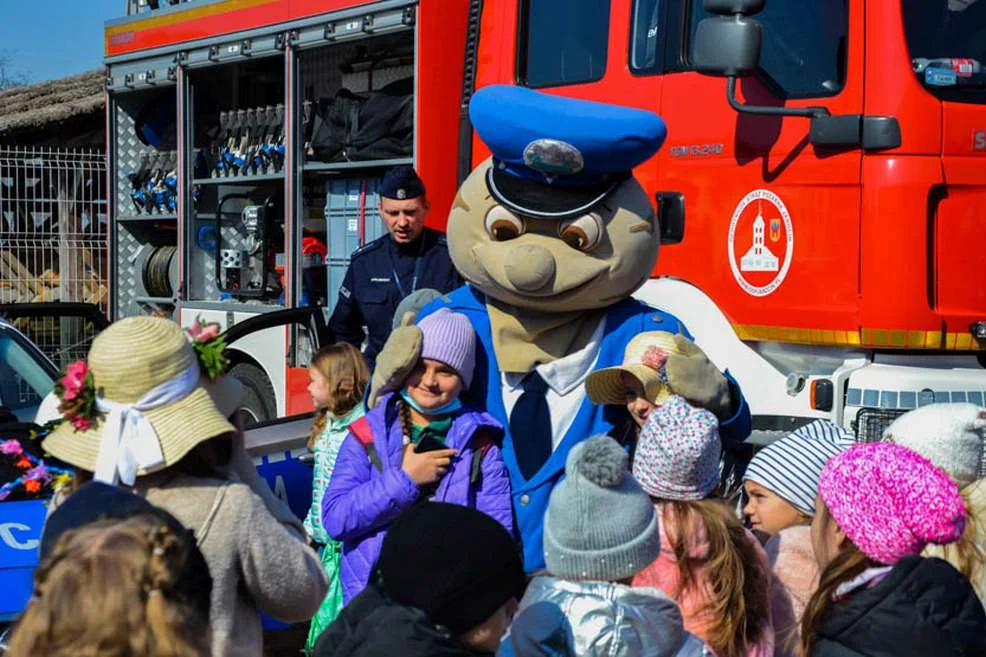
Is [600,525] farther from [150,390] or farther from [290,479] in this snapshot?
[290,479]

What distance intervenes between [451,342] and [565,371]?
349 millimetres

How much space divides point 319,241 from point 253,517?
201 inches

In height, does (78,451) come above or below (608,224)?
below

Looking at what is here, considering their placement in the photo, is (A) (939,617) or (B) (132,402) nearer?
(A) (939,617)

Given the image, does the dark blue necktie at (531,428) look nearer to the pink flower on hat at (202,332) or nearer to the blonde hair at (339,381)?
the pink flower on hat at (202,332)

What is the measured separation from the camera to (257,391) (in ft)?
24.3

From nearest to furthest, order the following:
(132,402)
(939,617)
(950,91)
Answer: (939,617) → (132,402) → (950,91)

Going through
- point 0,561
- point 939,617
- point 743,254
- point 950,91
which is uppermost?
point 950,91

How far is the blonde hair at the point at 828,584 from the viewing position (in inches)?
102

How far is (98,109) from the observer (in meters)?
14.3

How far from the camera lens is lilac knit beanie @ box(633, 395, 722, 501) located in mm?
2930

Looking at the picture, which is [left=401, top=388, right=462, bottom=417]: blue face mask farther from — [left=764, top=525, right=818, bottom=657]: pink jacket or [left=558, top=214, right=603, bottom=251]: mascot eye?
[left=764, top=525, right=818, bottom=657]: pink jacket

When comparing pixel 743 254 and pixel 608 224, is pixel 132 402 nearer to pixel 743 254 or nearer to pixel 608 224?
pixel 608 224

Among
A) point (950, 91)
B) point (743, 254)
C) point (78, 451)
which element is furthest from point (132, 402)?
point (950, 91)
